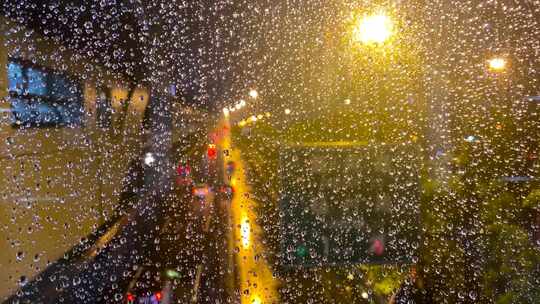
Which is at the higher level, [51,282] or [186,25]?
[186,25]

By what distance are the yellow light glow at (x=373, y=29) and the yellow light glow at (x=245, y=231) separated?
68 centimetres

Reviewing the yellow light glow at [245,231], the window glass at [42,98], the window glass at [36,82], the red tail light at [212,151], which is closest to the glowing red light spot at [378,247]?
the yellow light glow at [245,231]

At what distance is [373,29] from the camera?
1226mm

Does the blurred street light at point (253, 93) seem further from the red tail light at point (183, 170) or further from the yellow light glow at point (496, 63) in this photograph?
the yellow light glow at point (496, 63)

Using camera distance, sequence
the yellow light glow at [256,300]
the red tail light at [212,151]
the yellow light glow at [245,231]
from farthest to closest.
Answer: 1. the red tail light at [212,151]
2. the yellow light glow at [245,231]
3. the yellow light glow at [256,300]

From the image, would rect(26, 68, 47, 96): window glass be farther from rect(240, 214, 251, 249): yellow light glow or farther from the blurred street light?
rect(240, 214, 251, 249): yellow light glow

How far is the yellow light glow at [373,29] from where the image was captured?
1209 mm

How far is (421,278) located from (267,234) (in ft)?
1.61

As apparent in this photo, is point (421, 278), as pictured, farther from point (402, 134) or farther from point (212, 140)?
point (212, 140)

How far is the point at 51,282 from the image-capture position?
4.83 feet

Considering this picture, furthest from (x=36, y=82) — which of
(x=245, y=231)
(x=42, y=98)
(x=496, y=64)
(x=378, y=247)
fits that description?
(x=496, y=64)

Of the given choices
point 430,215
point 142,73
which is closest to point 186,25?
point 142,73

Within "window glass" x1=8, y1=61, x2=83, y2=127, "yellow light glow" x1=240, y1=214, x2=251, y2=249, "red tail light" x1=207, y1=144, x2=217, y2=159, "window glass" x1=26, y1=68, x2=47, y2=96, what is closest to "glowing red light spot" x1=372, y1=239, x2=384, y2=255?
"yellow light glow" x1=240, y1=214, x2=251, y2=249

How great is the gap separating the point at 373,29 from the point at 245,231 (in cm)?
77
